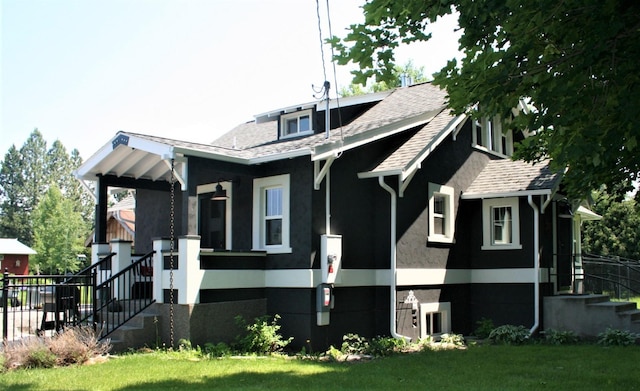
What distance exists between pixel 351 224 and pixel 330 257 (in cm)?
129

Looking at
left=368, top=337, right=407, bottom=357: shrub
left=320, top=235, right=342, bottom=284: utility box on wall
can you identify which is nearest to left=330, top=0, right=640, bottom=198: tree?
left=320, top=235, right=342, bottom=284: utility box on wall

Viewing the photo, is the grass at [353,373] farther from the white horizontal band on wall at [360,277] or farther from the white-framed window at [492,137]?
the white-framed window at [492,137]

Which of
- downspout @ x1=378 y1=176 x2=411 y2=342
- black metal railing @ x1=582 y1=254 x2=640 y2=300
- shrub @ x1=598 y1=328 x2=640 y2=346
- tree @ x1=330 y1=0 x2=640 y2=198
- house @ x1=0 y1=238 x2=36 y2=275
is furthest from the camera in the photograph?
house @ x1=0 y1=238 x2=36 y2=275

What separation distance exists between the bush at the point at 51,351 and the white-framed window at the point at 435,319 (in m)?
7.40

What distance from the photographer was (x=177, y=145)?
1241 cm

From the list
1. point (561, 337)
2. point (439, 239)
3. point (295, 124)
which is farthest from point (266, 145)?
point (561, 337)

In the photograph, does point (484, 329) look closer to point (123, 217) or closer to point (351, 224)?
point (351, 224)

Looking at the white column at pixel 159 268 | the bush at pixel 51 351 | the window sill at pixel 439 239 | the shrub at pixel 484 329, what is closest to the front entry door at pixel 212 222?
the white column at pixel 159 268

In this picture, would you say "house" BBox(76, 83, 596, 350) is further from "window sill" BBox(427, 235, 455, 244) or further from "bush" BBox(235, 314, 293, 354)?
"bush" BBox(235, 314, 293, 354)

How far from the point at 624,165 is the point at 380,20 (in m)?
4.69

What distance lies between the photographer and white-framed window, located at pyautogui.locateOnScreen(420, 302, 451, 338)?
15.0 m

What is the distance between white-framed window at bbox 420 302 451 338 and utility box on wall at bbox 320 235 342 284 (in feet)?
9.91

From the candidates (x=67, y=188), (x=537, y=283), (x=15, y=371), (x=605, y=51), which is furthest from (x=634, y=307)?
(x=67, y=188)

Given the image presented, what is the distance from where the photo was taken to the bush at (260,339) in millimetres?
12391
